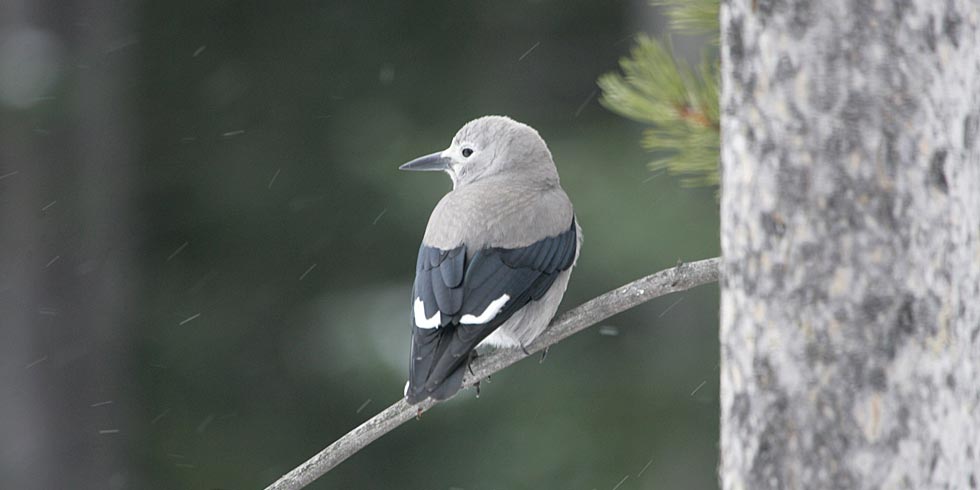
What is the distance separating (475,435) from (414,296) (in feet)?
13.7

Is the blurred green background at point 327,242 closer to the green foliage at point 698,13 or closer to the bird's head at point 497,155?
the bird's head at point 497,155

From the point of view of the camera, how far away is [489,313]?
10.9 feet

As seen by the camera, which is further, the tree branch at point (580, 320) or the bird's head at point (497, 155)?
the bird's head at point (497, 155)

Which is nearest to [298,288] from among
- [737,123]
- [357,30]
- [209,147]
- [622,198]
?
[209,147]

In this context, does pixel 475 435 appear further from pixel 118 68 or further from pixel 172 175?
pixel 118 68

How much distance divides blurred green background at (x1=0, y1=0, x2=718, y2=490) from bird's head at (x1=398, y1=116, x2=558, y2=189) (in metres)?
2.51

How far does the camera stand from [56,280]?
639 cm

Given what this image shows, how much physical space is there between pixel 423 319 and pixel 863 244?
5.86 ft

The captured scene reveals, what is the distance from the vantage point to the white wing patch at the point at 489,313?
10.8 feet

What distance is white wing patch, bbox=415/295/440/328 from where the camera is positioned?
10.7ft

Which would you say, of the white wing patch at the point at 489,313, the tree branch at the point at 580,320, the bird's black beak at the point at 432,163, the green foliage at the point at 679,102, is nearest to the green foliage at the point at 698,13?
the green foliage at the point at 679,102

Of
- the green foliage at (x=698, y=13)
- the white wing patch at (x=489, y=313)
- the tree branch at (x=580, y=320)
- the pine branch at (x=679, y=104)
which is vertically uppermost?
the green foliage at (x=698, y=13)

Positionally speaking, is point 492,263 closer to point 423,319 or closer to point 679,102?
point 423,319

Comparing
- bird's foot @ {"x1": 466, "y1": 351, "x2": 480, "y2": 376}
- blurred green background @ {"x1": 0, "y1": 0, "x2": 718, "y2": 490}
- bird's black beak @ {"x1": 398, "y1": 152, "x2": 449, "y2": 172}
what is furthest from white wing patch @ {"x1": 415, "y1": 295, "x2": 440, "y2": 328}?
blurred green background @ {"x1": 0, "y1": 0, "x2": 718, "y2": 490}
